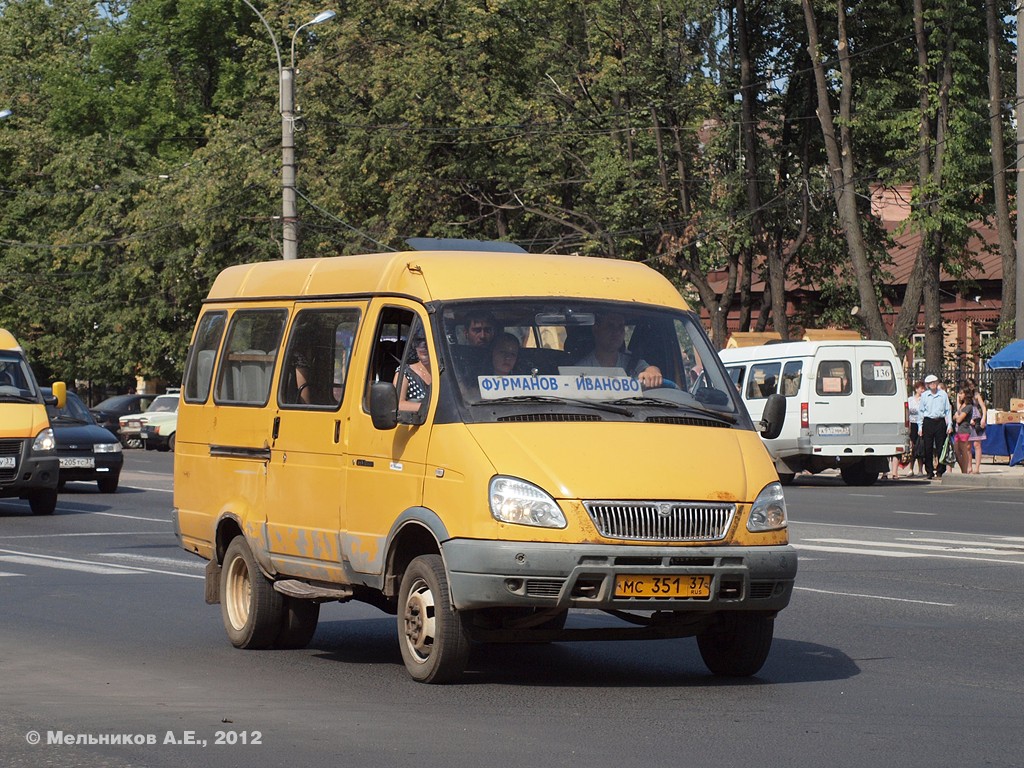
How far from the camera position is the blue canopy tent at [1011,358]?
106 feet

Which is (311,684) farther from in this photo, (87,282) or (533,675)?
(87,282)

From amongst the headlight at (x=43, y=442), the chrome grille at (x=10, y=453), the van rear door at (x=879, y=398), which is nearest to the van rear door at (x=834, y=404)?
the van rear door at (x=879, y=398)

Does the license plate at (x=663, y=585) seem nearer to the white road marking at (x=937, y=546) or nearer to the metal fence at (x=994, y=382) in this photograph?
the white road marking at (x=937, y=546)

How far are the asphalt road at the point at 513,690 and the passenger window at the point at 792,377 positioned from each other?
50.6ft

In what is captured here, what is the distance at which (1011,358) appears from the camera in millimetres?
32812

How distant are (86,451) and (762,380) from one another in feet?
38.4

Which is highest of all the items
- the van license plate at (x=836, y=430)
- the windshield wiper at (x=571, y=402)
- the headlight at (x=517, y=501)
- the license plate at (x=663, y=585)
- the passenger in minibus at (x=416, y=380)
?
the passenger in minibus at (x=416, y=380)

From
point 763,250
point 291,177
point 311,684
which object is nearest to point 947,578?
point 311,684

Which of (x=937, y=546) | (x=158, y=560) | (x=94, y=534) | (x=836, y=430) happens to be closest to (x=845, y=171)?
(x=836, y=430)

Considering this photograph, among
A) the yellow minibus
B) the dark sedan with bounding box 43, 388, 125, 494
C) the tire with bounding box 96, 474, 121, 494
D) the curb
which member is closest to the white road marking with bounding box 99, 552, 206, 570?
the yellow minibus

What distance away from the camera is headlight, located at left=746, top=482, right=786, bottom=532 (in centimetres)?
846

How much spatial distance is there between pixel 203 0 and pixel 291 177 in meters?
30.6

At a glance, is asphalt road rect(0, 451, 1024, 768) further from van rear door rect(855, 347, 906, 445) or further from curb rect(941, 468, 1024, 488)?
curb rect(941, 468, 1024, 488)

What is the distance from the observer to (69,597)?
12.9m
